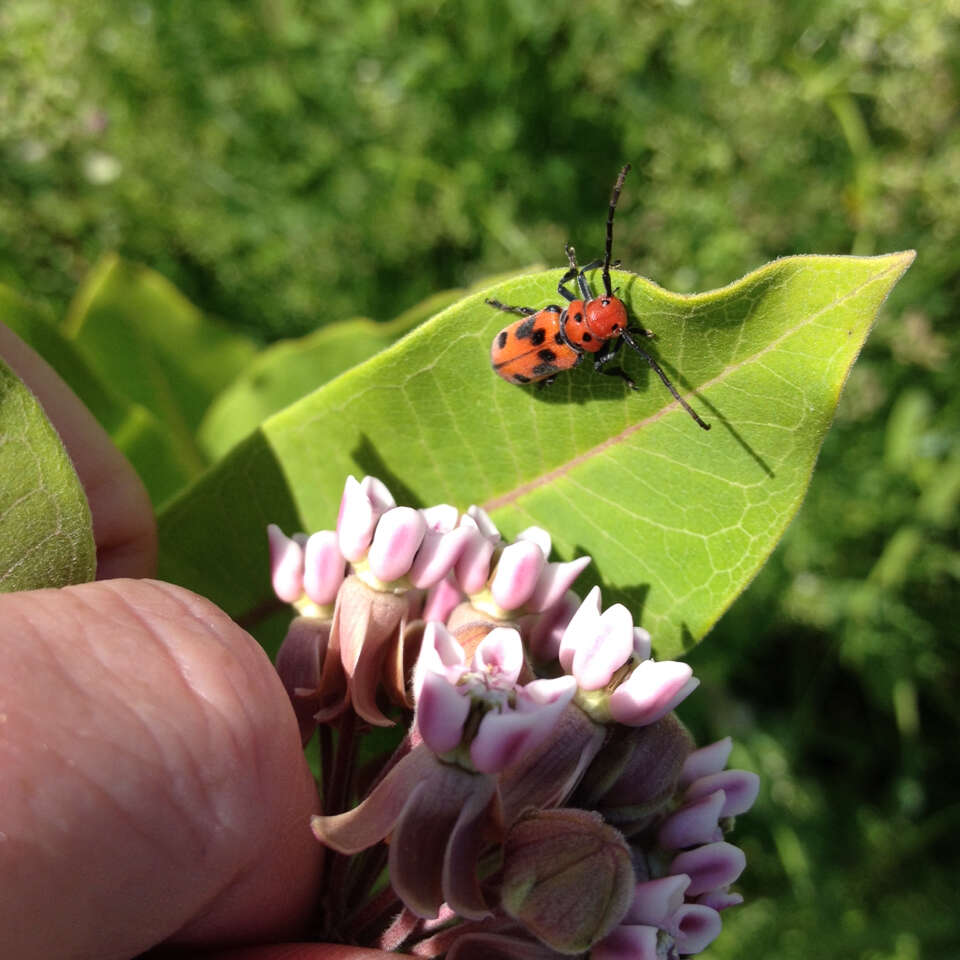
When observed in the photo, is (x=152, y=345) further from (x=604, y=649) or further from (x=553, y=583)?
(x=604, y=649)

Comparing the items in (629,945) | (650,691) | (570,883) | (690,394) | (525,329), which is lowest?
(629,945)

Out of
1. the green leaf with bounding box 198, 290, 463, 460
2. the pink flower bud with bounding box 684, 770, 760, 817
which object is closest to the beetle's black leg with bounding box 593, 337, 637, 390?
the pink flower bud with bounding box 684, 770, 760, 817

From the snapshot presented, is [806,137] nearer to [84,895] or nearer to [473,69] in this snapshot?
A: [473,69]

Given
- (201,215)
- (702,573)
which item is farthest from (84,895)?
(201,215)

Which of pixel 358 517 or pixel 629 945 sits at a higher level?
pixel 358 517

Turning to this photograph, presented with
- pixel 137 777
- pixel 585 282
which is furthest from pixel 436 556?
pixel 585 282

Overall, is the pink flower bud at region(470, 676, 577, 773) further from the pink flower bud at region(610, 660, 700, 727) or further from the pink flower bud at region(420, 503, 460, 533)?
the pink flower bud at region(420, 503, 460, 533)
